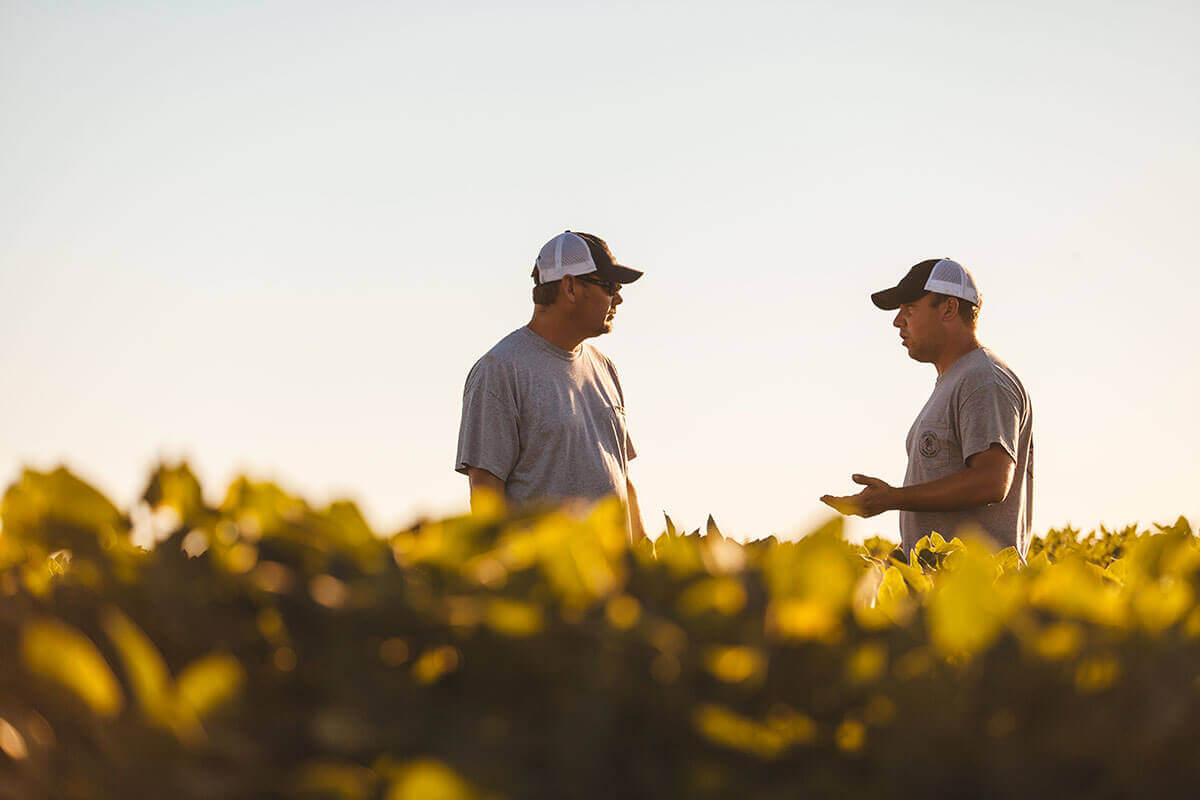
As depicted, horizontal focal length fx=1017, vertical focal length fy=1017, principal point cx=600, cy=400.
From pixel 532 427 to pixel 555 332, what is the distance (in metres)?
0.62

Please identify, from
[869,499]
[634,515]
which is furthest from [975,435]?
[634,515]

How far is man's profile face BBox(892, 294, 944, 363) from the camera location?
18.6ft

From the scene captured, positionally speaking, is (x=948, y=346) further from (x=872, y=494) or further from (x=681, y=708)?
(x=681, y=708)

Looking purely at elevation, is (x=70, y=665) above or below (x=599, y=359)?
below

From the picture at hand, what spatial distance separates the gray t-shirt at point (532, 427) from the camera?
194 inches

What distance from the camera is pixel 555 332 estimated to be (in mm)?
5395

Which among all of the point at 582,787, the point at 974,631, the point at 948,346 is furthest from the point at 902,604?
the point at 948,346

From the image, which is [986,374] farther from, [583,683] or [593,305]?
[583,683]

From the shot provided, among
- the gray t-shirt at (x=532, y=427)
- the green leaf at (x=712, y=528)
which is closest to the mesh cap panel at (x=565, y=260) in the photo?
the gray t-shirt at (x=532, y=427)

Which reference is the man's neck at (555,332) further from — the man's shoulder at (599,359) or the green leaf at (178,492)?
the green leaf at (178,492)

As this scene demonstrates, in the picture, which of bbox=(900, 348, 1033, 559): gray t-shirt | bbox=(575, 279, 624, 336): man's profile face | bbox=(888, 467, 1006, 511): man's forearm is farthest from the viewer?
bbox=(575, 279, 624, 336): man's profile face

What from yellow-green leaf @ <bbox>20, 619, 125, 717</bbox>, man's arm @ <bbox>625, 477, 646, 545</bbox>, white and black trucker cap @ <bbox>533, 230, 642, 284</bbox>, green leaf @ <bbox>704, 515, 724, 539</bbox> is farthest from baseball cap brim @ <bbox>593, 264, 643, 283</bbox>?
Answer: yellow-green leaf @ <bbox>20, 619, 125, 717</bbox>

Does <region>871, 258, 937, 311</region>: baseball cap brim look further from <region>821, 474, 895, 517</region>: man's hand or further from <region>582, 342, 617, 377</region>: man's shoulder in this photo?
<region>582, 342, 617, 377</region>: man's shoulder

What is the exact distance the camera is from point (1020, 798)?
126cm
